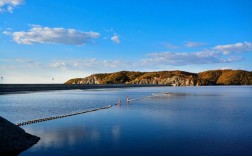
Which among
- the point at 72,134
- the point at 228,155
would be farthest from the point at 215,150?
the point at 72,134

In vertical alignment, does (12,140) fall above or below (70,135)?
above

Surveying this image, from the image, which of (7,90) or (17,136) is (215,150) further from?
(7,90)

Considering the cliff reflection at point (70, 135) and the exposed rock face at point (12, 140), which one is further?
the cliff reflection at point (70, 135)

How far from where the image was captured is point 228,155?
19438mm

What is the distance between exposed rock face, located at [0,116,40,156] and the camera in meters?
20.8

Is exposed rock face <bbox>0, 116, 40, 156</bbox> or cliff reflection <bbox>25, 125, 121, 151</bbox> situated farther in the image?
cliff reflection <bbox>25, 125, 121, 151</bbox>

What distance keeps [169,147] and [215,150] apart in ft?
9.85

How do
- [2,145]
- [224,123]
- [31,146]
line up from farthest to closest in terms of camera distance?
[224,123] → [31,146] → [2,145]

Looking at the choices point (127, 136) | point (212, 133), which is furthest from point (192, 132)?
point (127, 136)

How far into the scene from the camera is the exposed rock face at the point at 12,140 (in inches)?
818

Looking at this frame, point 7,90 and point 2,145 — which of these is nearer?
point 2,145

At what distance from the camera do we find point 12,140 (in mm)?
21750

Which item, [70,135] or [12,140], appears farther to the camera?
[70,135]

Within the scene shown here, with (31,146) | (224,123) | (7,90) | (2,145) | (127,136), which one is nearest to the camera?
(2,145)
